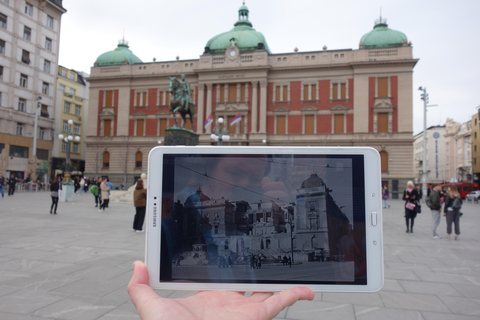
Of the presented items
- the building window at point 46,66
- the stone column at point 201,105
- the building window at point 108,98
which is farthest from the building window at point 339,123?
the building window at point 46,66

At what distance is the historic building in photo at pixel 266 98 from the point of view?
41375 millimetres

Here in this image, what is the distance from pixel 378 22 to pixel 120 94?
131 ft

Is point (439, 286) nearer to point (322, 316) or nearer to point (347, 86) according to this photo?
point (322, 316)

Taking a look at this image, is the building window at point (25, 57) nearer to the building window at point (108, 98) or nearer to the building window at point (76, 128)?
the building window at point (108, 98)

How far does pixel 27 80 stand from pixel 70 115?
10845 millimetres

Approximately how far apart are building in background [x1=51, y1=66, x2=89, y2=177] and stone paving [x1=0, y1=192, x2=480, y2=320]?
4356 cm

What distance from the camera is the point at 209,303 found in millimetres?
1755

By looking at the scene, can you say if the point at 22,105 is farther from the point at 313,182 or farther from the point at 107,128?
the point at 313,182

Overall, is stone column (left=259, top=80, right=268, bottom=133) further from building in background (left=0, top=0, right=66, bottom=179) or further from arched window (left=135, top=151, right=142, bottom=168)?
building in background (left=0, top=0, right=66, bottom=179)

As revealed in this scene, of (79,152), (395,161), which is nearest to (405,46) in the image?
(395,161)

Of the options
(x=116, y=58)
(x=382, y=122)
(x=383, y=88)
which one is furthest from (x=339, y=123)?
(x=116, y=58)

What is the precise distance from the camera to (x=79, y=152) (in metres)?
54.4

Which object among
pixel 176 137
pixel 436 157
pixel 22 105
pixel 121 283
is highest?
pixel 22 105

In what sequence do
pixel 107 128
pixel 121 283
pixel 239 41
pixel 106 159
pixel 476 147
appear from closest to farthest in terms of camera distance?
pixel 121 283 < pixel 239 41 < pixel 106 159 < pixel 107 128 < pixel 476 147
